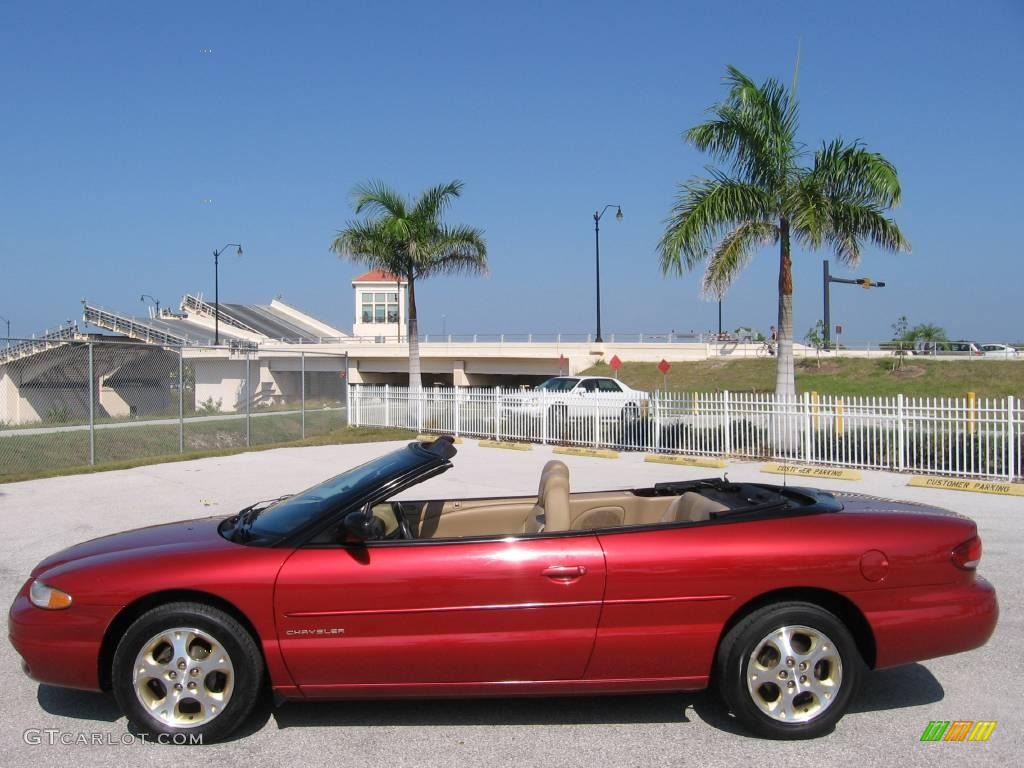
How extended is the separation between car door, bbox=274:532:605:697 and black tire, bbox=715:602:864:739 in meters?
0.66

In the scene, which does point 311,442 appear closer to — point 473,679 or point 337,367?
point 473,679

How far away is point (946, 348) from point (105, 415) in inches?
1779

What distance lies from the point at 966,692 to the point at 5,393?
22.2 meters

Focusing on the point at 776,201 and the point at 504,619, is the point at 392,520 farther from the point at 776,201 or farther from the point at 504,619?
the point at 776,201

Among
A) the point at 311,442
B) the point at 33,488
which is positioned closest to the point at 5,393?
the point at 311,442

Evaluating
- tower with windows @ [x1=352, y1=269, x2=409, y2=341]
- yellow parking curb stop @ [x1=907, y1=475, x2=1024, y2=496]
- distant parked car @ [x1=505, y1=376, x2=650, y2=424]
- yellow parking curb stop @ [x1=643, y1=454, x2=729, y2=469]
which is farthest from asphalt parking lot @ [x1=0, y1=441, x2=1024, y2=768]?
tower with windows @ [x1=352, y1=269, x2=409, y2=341]

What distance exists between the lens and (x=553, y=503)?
4.31 metres

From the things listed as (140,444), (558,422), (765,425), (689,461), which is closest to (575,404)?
(558,422)

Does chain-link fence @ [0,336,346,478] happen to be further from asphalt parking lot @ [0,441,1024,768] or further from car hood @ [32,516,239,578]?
asphalt parking lot @ [0,441,1024,768]

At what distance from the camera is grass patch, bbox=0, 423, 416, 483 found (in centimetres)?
1505

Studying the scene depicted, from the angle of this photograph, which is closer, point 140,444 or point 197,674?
point 197,674

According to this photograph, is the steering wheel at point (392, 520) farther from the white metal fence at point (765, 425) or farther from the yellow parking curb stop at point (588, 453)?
the yellow parking curb stop at point (588, 453)

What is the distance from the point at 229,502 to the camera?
1123 cm

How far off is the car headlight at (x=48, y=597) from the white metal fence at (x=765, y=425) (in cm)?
1193
